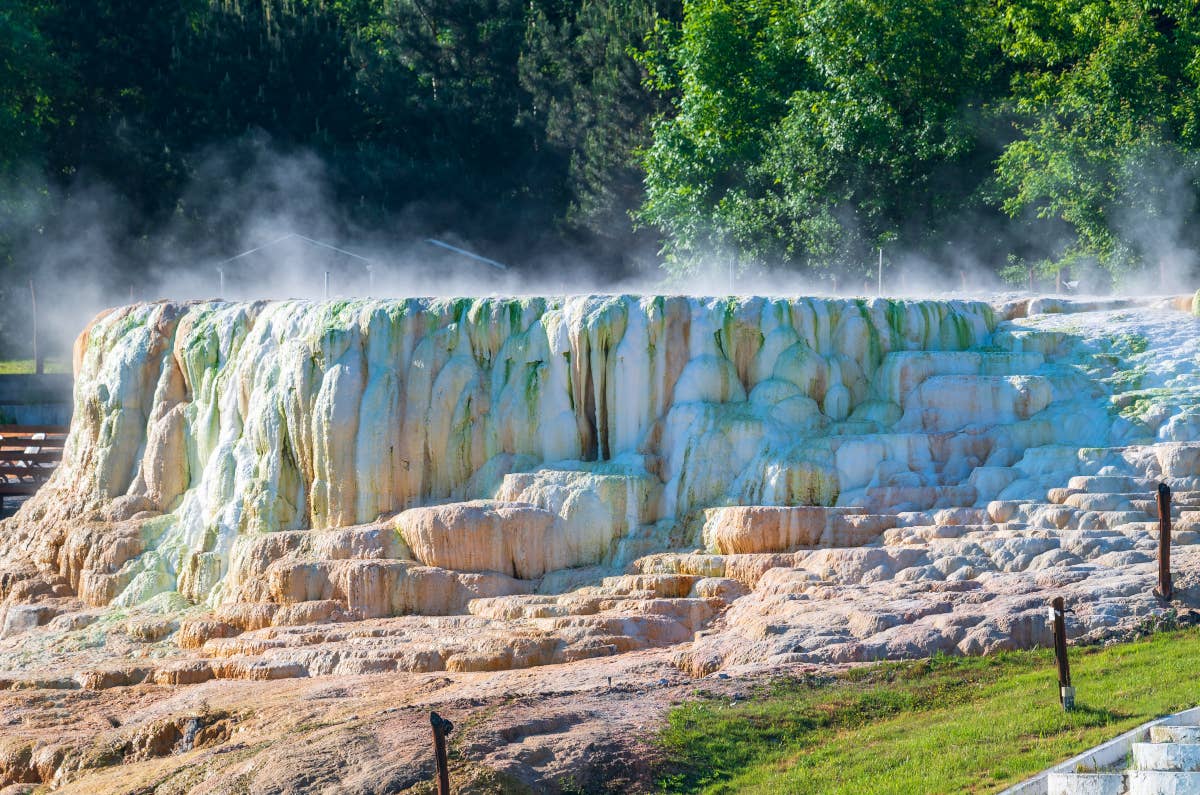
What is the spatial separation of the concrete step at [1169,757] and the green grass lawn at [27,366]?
3180 cm

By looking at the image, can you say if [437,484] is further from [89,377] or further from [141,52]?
[141,52]

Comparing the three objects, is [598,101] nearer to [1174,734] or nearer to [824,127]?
[824,127]

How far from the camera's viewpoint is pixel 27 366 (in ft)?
138

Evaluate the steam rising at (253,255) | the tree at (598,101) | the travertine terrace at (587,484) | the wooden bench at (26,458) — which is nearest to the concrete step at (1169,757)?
the travertine terrace at (587,484)

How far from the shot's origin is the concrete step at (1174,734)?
12102 mm

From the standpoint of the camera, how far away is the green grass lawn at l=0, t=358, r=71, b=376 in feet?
132

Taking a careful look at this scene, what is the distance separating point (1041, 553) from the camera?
17.1 metres

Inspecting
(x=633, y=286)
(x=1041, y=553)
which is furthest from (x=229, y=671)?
(x=633, y=286)

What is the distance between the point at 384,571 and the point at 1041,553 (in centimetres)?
735

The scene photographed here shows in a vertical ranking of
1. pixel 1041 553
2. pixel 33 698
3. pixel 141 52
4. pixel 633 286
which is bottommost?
pixel 33 698

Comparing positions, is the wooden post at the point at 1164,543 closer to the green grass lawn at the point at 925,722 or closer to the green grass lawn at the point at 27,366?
the green grass lawn at the point at 925,722

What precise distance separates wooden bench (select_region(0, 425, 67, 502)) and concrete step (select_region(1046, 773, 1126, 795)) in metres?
22.7

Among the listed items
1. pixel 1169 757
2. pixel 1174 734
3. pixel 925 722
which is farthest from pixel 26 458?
pixel 1169 757

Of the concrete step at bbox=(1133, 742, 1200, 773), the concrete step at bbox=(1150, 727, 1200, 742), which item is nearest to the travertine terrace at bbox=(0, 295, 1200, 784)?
the concrete step at bbox=(1150, 727, 1200, 742)
